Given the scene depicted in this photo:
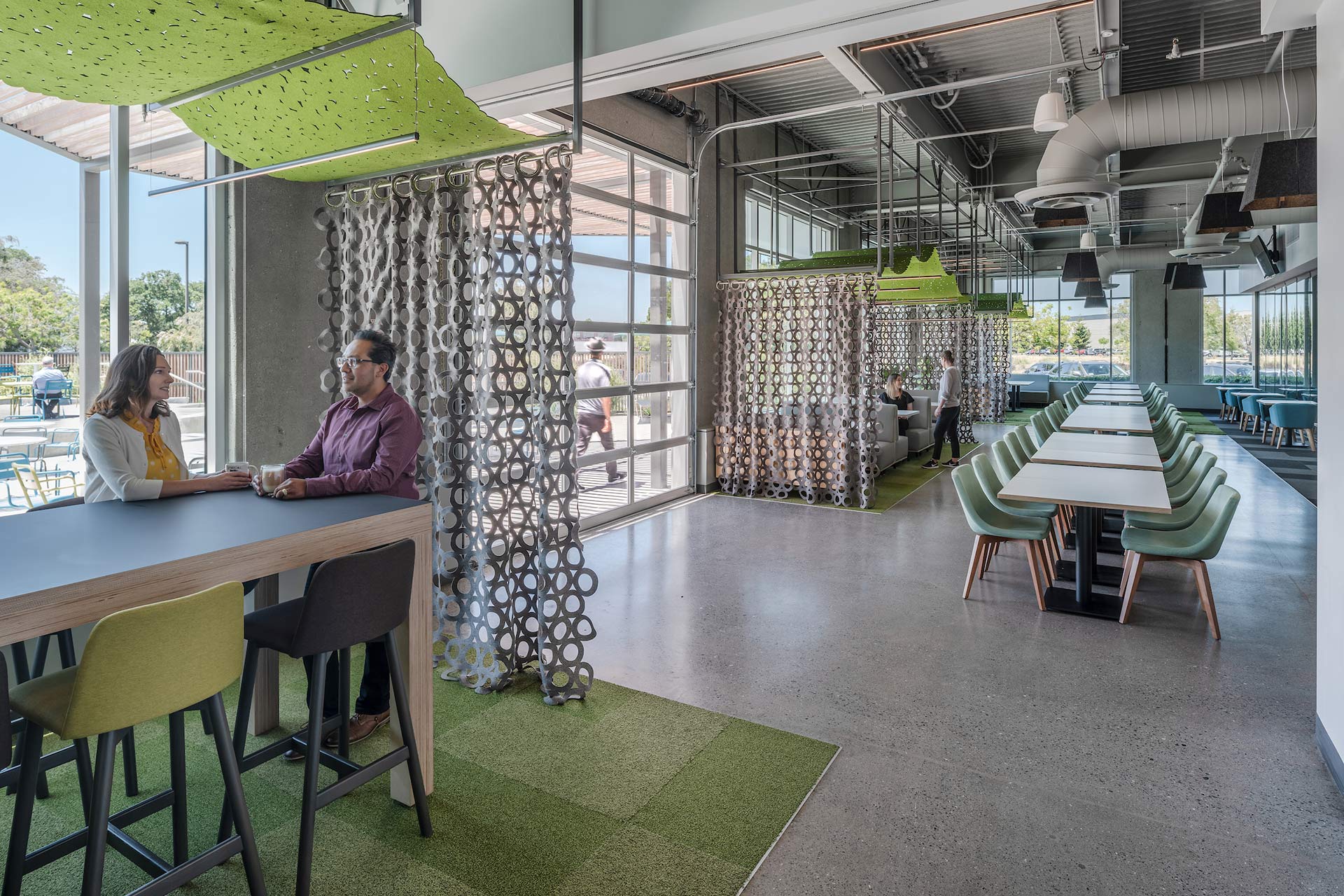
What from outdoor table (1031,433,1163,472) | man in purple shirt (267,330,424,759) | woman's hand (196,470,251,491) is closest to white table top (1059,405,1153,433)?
outdoor table (1031,433,1163,472)

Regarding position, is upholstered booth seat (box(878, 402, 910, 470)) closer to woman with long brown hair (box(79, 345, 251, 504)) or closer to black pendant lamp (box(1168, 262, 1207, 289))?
black pendant lamp (box(1168, 262, 1207, 289))

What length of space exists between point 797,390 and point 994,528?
3.88m

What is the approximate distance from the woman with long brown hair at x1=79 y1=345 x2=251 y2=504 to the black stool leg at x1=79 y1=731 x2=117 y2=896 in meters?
1.25

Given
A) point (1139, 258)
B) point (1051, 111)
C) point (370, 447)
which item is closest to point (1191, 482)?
point (1051, 111)

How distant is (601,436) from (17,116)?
5.02 metres

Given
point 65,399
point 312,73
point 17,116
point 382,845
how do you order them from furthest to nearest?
point 65,399
point 17,116
point 312,73
point 382,845

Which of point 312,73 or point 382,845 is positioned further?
point 312,73

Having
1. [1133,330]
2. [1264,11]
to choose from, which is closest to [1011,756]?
[1264,11]

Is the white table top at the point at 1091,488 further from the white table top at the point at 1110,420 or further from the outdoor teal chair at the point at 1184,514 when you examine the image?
the white table top at the point at 1110,420

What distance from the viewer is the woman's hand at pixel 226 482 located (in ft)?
10.1

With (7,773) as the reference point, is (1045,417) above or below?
above

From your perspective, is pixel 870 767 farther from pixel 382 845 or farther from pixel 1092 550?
pixel 1092 550

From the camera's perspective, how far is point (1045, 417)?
9.59 meters

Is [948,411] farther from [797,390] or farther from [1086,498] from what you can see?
[1086,498]
